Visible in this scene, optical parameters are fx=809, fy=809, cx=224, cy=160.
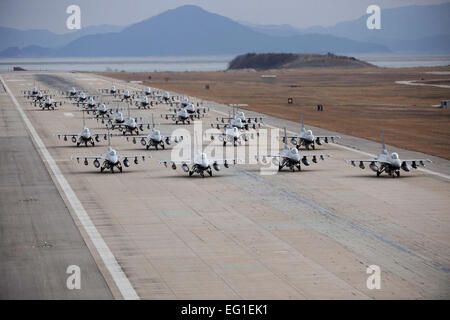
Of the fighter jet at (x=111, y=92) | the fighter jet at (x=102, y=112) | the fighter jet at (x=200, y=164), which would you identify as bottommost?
the fighter jet at (x=200, y=164)

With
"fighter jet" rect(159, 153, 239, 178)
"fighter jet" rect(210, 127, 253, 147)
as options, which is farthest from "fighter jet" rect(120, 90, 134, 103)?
"fighter jet" rect(159, 153, 239, 178)

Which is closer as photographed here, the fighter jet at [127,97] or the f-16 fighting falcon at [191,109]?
the f-16 fighting falcon at [191,109]

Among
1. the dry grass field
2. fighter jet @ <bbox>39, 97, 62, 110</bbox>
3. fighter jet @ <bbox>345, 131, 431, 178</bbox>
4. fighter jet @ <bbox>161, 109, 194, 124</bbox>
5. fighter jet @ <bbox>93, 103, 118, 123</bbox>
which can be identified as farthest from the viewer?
fighter jet @ <bbox>39, 97, 62, 110</bbox>

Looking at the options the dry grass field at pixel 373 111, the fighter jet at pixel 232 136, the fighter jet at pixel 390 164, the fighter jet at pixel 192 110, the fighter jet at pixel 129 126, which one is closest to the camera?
the fighter jet at pixel 390 164

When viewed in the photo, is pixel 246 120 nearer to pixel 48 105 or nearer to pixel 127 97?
pixel 48 105

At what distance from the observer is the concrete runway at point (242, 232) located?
3922 centimetres

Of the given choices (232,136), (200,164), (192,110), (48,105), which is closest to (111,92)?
(48,105)

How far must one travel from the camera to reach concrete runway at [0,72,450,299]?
3922 cm

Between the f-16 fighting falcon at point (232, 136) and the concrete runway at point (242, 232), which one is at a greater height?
the f-16 fighting falcon at point (232, 136)

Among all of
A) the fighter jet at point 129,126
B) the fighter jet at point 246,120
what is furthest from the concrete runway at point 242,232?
the fighter jet at point 246,120

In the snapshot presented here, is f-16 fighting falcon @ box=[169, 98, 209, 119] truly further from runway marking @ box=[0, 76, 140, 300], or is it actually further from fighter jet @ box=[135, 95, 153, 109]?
runway marking @ box=[0, 76, 140, 300]

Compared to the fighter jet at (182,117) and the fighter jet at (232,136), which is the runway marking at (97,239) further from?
the fighter jet at (182,117)
